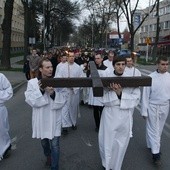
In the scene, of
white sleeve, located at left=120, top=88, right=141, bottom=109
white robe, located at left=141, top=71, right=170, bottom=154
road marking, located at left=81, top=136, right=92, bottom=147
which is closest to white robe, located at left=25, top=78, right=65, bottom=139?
white sleeve, located at left=120, top=88, right=141, bottom=109

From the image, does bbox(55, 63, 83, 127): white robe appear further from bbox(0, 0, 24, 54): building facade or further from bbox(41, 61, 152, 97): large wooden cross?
bbox(0, 0, 24, 54): building facade

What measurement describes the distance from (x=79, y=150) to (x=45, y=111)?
7.11 feet

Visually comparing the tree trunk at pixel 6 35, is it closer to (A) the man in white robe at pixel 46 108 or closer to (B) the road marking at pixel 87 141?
(B) the road marking at pixel 87 141

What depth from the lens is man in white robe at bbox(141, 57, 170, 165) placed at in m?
6.62

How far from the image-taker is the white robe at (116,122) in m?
5.54

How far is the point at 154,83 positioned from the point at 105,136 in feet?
4.78

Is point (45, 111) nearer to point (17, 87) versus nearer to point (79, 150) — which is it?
point (79, 150)

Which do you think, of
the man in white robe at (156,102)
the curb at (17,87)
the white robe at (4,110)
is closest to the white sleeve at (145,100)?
the man in white robe at (156,102)

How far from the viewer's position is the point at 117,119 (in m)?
5.60

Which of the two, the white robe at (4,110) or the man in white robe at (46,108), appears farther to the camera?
the white robe at (4,110)

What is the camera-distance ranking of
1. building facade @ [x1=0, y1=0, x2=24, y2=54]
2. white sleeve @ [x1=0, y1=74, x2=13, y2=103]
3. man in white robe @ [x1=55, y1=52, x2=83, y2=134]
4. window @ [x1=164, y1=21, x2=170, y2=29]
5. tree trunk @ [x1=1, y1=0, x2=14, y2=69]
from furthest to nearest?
window @ [x1=164, y1=21, x2=170, y2=29], building facade @ [x1=0, y1=0, x2=24, y2=54], tree trunk @ [x1=1, y1=0, x2=14, y2=69], man in white robe @ [x1=55, y1=52, x2=83, y2=134], white sleeve @ [x1=0, y1=74, x2=13, y2=103]

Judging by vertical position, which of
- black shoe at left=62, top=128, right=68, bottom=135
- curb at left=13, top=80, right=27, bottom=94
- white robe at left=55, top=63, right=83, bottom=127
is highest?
white robe at left=55, top=63, right=83, bottom=127

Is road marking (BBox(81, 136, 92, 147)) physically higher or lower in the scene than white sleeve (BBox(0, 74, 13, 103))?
lower

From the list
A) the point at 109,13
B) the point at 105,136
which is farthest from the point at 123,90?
the point at 109,13
